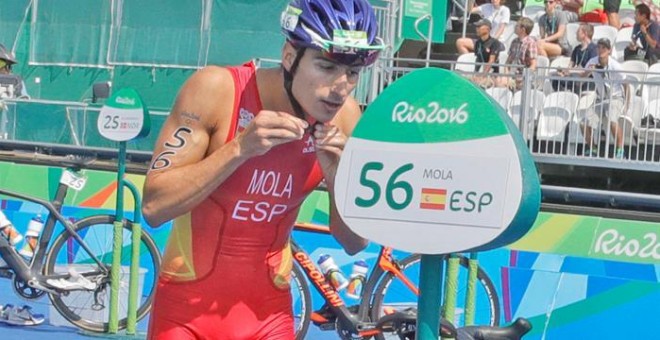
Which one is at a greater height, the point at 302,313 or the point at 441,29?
the point at 441,29

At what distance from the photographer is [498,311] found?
8.06m

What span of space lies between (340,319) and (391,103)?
5.67 metres

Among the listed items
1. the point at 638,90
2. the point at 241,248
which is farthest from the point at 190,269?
the point at 638,90

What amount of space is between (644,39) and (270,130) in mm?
10023

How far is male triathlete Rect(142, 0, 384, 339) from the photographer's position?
3158mm

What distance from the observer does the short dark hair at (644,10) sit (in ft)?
40.3

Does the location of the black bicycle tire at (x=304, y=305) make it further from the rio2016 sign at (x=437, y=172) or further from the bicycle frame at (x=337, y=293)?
the rio2016 sign at (x=437, y=172)

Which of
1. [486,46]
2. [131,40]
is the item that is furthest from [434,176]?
[131,40]

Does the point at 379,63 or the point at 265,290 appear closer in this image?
the point at 265,290

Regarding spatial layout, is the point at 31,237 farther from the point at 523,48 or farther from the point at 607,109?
the point at 523,48

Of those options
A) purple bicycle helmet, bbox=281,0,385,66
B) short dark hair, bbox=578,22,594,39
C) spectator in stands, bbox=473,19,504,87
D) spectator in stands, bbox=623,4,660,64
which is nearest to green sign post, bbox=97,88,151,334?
purple bicycle helmet, bbox=281,0,385,66

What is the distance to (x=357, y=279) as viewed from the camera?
8234mm

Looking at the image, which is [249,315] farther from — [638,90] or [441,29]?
[441,29]

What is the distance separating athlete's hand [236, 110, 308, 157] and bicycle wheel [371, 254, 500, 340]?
4.98 m
